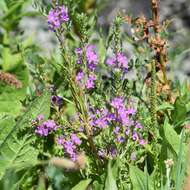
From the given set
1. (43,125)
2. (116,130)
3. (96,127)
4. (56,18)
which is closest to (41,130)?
(43,125)

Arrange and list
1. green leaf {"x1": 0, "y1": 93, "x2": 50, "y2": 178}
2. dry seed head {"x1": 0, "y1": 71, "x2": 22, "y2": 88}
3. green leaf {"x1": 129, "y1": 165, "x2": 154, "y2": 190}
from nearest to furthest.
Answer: green leaf {"x1": 129, "y1": 165, "x2": 154, "y2": 190}, green leaf {"x1": 0, "y1": 93, "x2": 50, "y2": 178}, dry seed head {"x1": 0, "y1": 71, "x2": 22, "y2": 88}

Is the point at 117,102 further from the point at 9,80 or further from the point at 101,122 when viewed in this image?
the point at 9,80

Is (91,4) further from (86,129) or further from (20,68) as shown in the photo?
(86,129)

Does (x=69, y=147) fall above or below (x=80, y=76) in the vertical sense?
below

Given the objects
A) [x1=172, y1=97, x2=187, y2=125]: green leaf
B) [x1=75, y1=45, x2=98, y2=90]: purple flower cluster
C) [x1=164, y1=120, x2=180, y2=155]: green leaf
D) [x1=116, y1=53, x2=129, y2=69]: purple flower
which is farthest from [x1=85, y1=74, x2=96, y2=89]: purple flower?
[x1=172, y1=97, x2=187, y2=125]: green leaf

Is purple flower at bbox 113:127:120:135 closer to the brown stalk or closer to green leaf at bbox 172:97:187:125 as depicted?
green leaf at bbox 172:97:187:125

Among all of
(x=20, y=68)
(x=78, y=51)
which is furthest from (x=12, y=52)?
(x=78, y=51)
